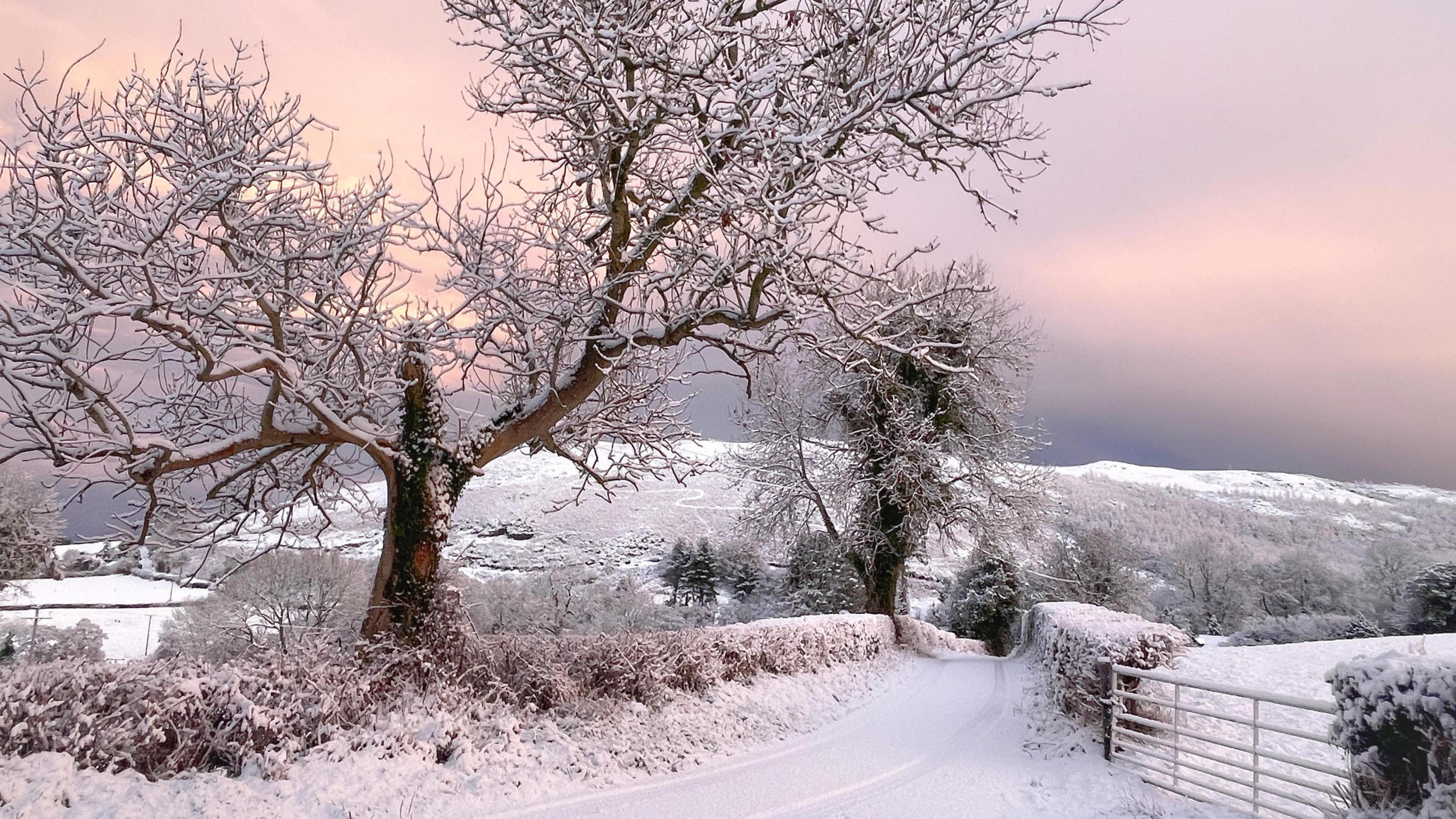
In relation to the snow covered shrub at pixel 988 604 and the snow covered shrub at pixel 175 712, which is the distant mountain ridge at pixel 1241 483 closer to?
the snow covered shrub at pixel 988 604

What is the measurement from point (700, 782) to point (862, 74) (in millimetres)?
7125

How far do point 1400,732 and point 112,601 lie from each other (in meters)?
24.3

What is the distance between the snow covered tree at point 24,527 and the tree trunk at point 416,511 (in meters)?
15.4

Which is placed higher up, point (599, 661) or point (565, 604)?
point (599, 661)

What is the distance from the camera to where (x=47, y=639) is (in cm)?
1605

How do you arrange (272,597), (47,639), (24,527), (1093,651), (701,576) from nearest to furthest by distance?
(1093,651) < (47,639) < (24,527) < (272,597) < (701,576)

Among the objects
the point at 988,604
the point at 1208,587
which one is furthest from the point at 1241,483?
the point at 988,604

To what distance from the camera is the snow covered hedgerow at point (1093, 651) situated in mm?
8570

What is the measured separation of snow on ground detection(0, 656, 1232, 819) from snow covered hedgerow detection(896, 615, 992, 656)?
996 centimetres

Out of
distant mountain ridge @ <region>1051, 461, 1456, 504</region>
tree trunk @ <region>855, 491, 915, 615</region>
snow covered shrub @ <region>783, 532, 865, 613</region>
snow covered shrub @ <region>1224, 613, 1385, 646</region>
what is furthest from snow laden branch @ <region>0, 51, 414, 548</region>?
distant mountain ridge @ <region>1051, 461, 1456, 504</region>

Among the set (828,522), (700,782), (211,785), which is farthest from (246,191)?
(828,522)

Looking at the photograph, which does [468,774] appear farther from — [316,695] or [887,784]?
[887,784]

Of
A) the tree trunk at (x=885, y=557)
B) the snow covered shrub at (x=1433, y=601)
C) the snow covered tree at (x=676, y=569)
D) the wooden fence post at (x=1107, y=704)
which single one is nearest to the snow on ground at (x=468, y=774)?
the wooden fence post at (x=1107, y=704)

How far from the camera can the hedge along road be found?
5.97m
